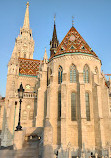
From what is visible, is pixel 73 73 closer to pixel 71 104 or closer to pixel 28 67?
pixel 71 104

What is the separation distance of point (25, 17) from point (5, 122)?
40587mm

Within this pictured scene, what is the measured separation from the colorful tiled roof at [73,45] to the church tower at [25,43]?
2197 centimetres

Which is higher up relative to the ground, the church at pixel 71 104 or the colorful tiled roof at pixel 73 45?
the colorful tiled roof at pixel 73 45

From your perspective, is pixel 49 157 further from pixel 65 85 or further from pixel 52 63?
pixel 52 63

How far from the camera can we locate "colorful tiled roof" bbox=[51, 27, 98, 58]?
72.7 ft

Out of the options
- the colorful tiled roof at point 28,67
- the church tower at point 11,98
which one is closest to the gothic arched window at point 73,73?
the church tower at point 11,98

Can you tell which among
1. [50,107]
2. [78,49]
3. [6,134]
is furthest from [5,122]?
[78,49]

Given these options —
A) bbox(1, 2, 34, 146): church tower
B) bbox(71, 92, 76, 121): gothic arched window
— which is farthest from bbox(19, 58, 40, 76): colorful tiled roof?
bbox(71, 92, 76, 121): gothic arched window

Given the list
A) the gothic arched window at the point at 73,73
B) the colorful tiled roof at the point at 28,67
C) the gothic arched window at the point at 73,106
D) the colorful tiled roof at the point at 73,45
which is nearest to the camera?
the gothic arched window at the point at 73,106

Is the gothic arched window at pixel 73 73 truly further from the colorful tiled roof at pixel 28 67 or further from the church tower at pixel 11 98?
the colorful tiled roof at pixel 28 67

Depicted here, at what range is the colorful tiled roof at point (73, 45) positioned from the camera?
22156mm

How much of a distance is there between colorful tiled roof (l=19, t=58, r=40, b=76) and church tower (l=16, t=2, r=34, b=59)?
10.6m

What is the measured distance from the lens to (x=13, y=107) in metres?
24.9

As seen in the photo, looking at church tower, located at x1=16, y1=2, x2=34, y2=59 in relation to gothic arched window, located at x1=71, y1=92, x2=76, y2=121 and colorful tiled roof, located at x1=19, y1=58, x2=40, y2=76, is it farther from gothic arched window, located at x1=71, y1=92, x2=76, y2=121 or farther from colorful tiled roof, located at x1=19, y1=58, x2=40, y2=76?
gothic arched window, located at x1=71, y1=92, x2=76, y2=121
